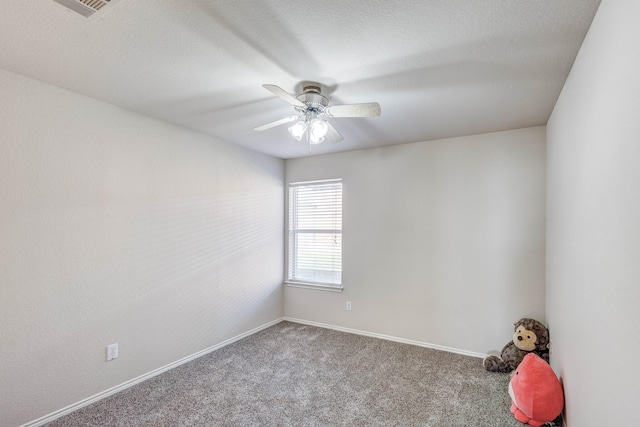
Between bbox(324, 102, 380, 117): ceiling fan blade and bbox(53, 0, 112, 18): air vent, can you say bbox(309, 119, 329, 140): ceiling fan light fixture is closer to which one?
bbox(324, 102, 380, 117): ceiling fan blade

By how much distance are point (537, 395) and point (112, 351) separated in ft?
10.3

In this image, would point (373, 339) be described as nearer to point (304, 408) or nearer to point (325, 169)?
point (304, 408)

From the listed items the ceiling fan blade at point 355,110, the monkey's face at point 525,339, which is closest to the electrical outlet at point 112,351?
the ceiling fan blade at point 355,110

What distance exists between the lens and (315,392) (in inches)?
104

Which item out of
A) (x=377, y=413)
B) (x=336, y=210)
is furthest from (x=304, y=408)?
(x=336, y=210)

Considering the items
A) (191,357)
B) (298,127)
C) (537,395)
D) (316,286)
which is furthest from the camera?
(316,286)

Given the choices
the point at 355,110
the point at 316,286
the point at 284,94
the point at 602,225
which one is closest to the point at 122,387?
the point at 316,286

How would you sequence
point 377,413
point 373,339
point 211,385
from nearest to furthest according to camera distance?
1. point 377,413
2. point 211,385
3. point 373,339

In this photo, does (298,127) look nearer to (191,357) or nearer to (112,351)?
(112,351)

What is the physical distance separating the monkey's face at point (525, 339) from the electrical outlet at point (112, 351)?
3438mm

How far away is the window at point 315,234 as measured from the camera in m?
4.31

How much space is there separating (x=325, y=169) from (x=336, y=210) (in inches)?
22.9

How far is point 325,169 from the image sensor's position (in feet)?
14.4

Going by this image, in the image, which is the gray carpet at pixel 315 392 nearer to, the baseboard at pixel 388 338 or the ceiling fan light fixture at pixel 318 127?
the baseboard at pixel 388 338
